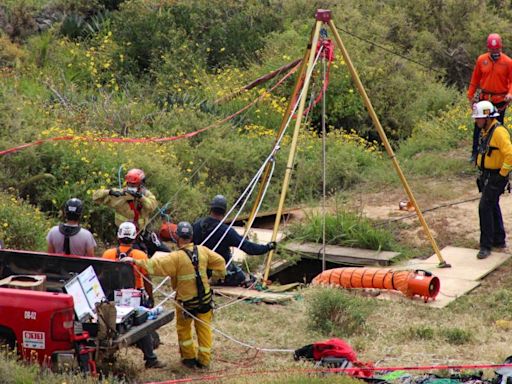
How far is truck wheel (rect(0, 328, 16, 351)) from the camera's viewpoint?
895cm

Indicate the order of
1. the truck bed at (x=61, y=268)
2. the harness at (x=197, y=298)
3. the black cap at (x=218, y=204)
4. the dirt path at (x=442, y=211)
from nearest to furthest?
the harness at (x=197, y=298) < the truck bed at (x=61, y=268) < the black cap at (x=218, y=204) < the dirt path at (x=442, y=211)

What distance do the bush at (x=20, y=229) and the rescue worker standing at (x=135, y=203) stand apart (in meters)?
1.81

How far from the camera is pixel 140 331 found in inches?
366

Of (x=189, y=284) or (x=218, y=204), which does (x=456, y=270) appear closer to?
(x=218, y=204)

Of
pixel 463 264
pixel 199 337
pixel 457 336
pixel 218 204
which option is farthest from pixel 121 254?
pixel 463 264

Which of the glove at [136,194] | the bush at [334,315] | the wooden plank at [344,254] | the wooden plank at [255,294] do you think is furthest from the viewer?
the wooden plank at [344,254]

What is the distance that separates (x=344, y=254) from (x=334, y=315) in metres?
3.15

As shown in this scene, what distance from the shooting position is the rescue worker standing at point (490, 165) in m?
13.2

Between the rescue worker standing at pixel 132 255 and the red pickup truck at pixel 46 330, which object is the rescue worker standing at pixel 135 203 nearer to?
the rescue worker standing at pixel 132 255

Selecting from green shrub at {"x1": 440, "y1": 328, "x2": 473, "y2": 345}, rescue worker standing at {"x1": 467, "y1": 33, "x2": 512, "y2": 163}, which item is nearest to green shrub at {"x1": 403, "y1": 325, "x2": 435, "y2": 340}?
green shrub at {"x1": 440, "y1": 328, "x2": 473, "y2": 345}

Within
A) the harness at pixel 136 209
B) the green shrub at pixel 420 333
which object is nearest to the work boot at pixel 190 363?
the green shrub at pixel 420 333

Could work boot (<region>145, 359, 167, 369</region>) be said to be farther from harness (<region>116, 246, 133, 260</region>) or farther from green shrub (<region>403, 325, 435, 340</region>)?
green shrub (<region>403, 325, 435, 340</region>)

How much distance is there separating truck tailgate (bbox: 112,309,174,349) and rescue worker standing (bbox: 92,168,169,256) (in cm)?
225

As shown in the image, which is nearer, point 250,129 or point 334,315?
point 334,315
